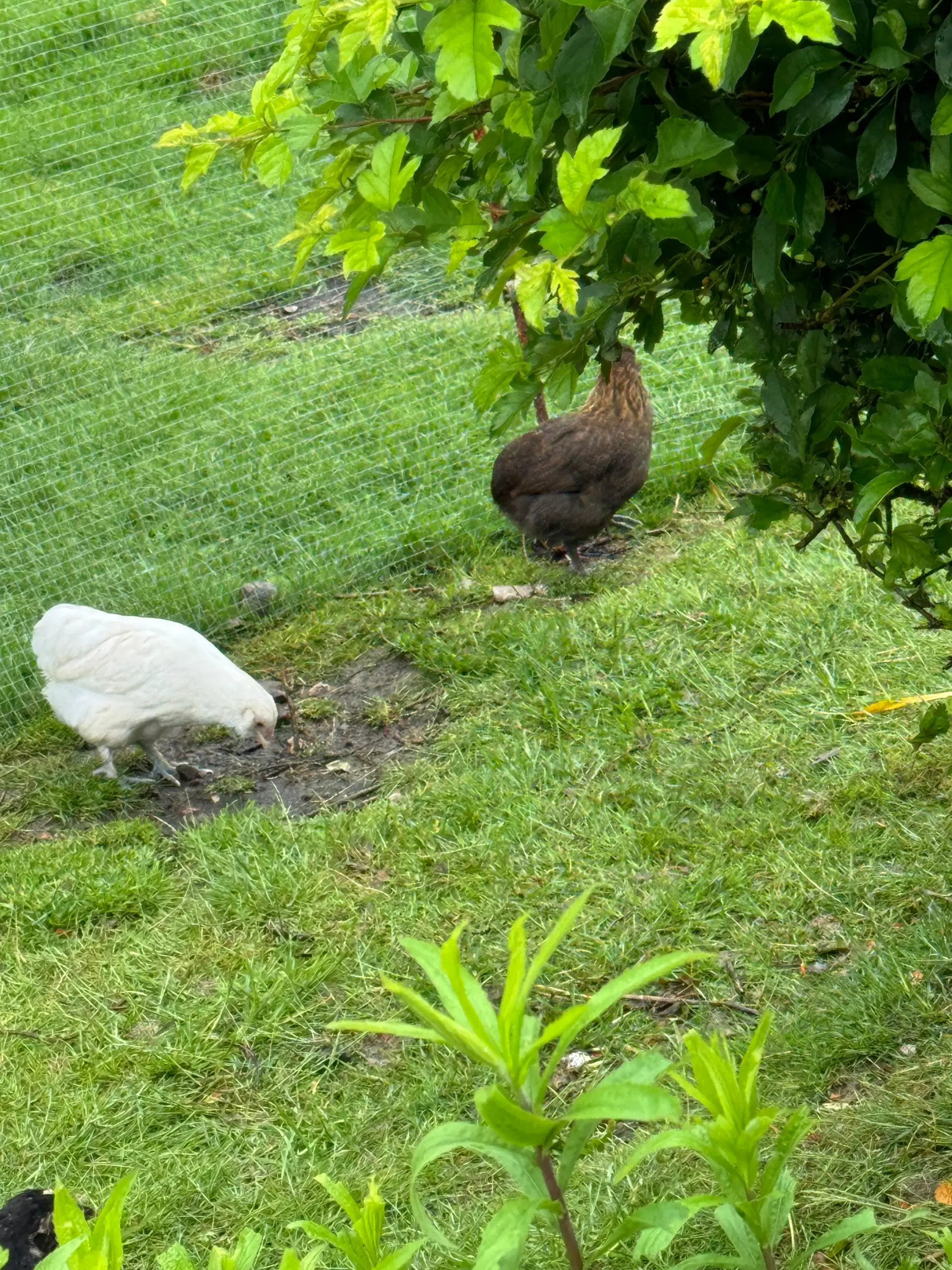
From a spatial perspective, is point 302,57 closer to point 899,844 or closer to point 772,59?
point 772,59

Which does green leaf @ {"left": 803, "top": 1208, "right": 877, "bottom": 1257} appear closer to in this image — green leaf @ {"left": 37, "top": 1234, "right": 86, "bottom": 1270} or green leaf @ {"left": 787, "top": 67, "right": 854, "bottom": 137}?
green leaf @ {"left": 37, "top": 1234, "right": 86, "bottom": 1270}

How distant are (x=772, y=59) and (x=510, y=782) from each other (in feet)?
9.58

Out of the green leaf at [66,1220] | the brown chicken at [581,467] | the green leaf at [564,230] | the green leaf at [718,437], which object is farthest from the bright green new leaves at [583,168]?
the brown chicken at [581,467]

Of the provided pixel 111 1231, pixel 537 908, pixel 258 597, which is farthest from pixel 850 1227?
pixel 258 597

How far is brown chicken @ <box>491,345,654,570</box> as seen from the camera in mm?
5926

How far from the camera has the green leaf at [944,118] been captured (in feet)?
4.64

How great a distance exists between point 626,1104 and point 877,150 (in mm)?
1123

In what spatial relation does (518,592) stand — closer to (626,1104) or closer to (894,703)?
(894,703)

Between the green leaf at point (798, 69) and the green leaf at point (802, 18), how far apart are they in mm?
323

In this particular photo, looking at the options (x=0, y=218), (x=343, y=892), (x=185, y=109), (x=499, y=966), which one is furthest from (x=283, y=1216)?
(x=185, y=109)

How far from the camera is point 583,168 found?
4.46 ft

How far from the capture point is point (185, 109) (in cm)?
784

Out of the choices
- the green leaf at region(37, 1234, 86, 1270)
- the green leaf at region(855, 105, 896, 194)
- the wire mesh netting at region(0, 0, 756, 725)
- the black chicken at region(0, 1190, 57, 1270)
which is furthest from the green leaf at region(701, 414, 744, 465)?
the wire mesh netting at region(0, 0, 756, 725)

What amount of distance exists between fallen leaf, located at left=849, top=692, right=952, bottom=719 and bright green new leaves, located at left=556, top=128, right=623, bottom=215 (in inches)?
110
